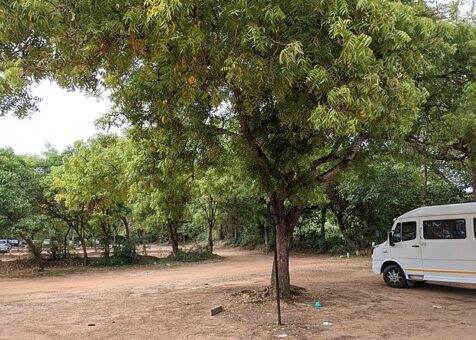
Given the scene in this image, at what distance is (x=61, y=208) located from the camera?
1002 inches

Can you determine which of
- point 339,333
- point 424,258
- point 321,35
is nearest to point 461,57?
point 424,258

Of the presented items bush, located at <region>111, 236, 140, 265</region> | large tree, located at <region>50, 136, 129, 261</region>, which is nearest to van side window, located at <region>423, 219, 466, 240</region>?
large tree, located at <region>50, 136, 129, 261</region>

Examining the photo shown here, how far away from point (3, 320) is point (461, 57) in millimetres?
12924

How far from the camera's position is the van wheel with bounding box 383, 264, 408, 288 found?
509 inches

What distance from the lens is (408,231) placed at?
12.9 m

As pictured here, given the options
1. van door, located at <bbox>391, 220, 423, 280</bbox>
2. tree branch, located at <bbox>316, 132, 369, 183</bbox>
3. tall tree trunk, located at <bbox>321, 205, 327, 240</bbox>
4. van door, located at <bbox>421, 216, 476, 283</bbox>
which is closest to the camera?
van door, located at <bbox>421, 216, 476, 283</bbox>

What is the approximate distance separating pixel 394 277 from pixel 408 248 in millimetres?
1079

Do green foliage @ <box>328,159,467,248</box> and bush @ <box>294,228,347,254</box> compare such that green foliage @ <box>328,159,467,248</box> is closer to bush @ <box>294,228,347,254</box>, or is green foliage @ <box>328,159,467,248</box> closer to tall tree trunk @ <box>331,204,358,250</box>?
tall tree trunk @ <box>331,204,358,250</box>

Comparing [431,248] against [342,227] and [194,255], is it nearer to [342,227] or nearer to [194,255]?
[342,227]

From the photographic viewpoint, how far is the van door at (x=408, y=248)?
40.9 ft

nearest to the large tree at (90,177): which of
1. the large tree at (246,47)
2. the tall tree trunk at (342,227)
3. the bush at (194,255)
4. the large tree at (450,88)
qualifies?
the bush at (194,255)

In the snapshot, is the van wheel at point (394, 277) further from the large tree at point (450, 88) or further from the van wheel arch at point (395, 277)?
the large tree at point (450, 88)

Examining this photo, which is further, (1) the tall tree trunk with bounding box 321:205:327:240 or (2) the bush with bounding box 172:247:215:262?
(1) the tall tree trunk with bounding box 321:205:327:240

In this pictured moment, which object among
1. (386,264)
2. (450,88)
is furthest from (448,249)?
(450,88)
